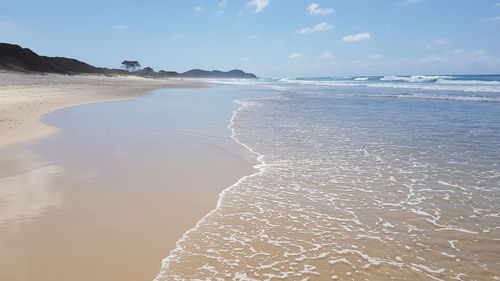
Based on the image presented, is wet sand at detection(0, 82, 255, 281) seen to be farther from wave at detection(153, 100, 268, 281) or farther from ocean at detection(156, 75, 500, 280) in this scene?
ocean at detection(156, 75, 500, 280)

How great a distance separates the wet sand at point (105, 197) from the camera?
3.50 metres

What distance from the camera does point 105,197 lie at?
17.2 ft

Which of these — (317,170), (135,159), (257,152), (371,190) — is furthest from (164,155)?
(371,190)

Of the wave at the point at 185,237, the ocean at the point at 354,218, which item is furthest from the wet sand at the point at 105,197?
the ocean at the point at 354,218

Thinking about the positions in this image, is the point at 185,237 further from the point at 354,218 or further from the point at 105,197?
the point at 354,218

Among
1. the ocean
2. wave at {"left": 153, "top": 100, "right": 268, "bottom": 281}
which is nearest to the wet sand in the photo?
wave at {"left": 153, "top": 100, "right": 268, "bottom": 281}

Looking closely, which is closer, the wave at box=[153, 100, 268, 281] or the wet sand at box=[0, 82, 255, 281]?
the wave at box=[153, 100, 268, 281]

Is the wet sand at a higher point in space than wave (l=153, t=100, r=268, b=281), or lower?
higher

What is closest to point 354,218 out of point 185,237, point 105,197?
point 185,237

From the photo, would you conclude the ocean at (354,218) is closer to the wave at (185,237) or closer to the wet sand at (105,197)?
the wave at (185,237)

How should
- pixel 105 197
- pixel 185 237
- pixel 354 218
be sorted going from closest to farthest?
pixel 185 237 < pixel 354 218 < pixel 105 197

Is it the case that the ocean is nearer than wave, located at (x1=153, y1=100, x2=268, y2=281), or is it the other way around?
wave, located at (x1=153, y1=100, x2=268, y2=281)

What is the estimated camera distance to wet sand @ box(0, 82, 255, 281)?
11.5ft

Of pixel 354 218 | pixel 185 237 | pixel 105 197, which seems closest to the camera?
pixel 185 237
